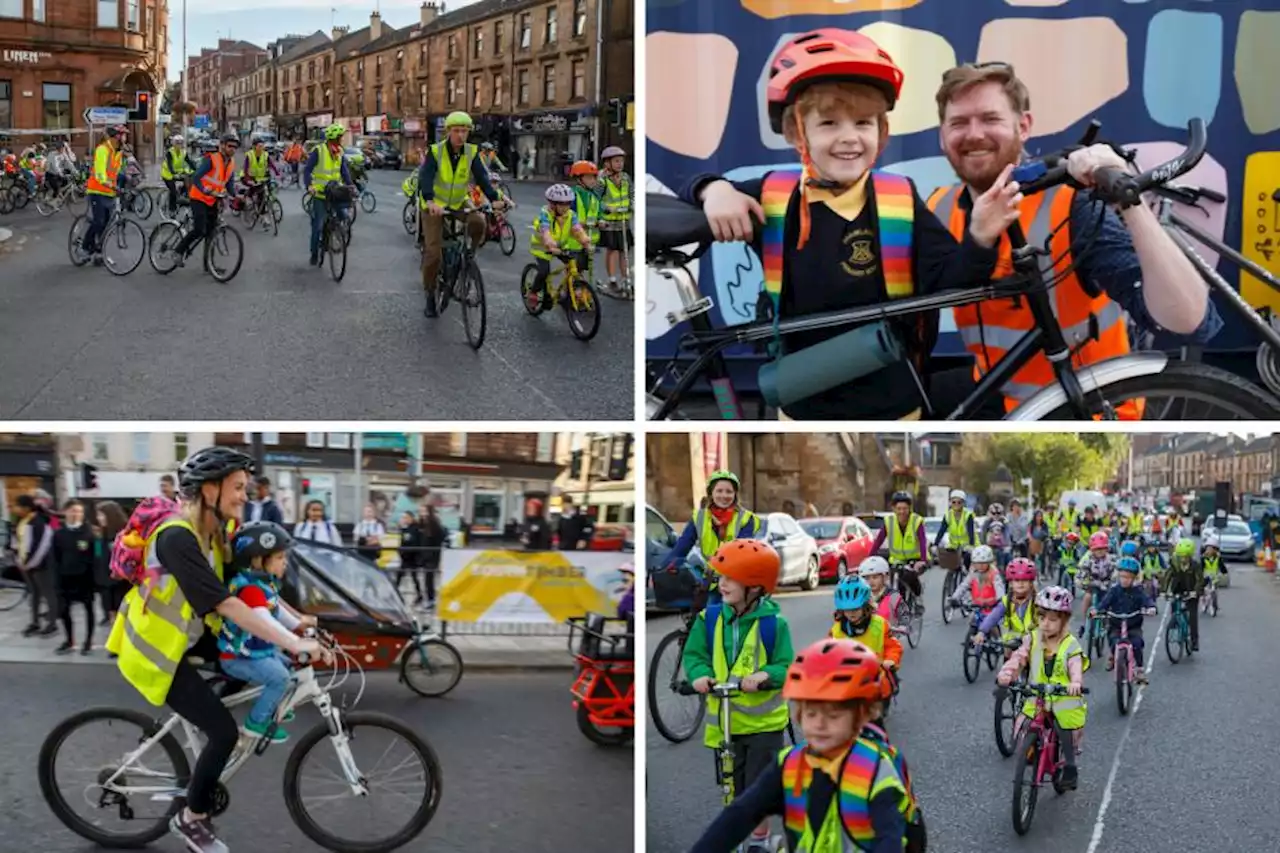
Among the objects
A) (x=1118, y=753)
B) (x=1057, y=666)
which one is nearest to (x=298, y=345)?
(x=1057, y=666)

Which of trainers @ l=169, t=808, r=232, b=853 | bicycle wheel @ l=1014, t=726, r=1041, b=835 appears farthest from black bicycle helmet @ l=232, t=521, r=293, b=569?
bicycle wheel @ l=1014, t=726, r=1041, b=835

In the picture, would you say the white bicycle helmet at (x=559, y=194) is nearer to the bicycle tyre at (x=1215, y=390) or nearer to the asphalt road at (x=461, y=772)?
the asphalt road at (x=461, y=772)

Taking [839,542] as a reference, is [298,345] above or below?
above

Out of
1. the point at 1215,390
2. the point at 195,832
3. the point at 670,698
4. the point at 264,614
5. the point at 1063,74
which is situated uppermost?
the point at 1063,74

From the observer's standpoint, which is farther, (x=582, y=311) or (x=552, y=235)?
(x=552, y=235)

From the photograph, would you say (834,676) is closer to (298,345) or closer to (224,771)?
(224,771)

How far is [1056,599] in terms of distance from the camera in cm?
402

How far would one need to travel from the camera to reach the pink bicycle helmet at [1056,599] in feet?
13.1

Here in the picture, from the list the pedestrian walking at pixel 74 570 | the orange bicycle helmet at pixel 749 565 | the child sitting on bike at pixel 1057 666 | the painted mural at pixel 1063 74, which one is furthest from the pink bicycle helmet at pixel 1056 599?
the pedestrian walking at pixel 74 570

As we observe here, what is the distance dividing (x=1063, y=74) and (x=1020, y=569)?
1.47 meters

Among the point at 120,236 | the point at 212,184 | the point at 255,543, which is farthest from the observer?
the point at 212,184

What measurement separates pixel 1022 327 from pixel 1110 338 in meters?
0.26

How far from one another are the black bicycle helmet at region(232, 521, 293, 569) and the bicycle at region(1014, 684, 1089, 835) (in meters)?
2.23

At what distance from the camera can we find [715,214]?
3.92m
